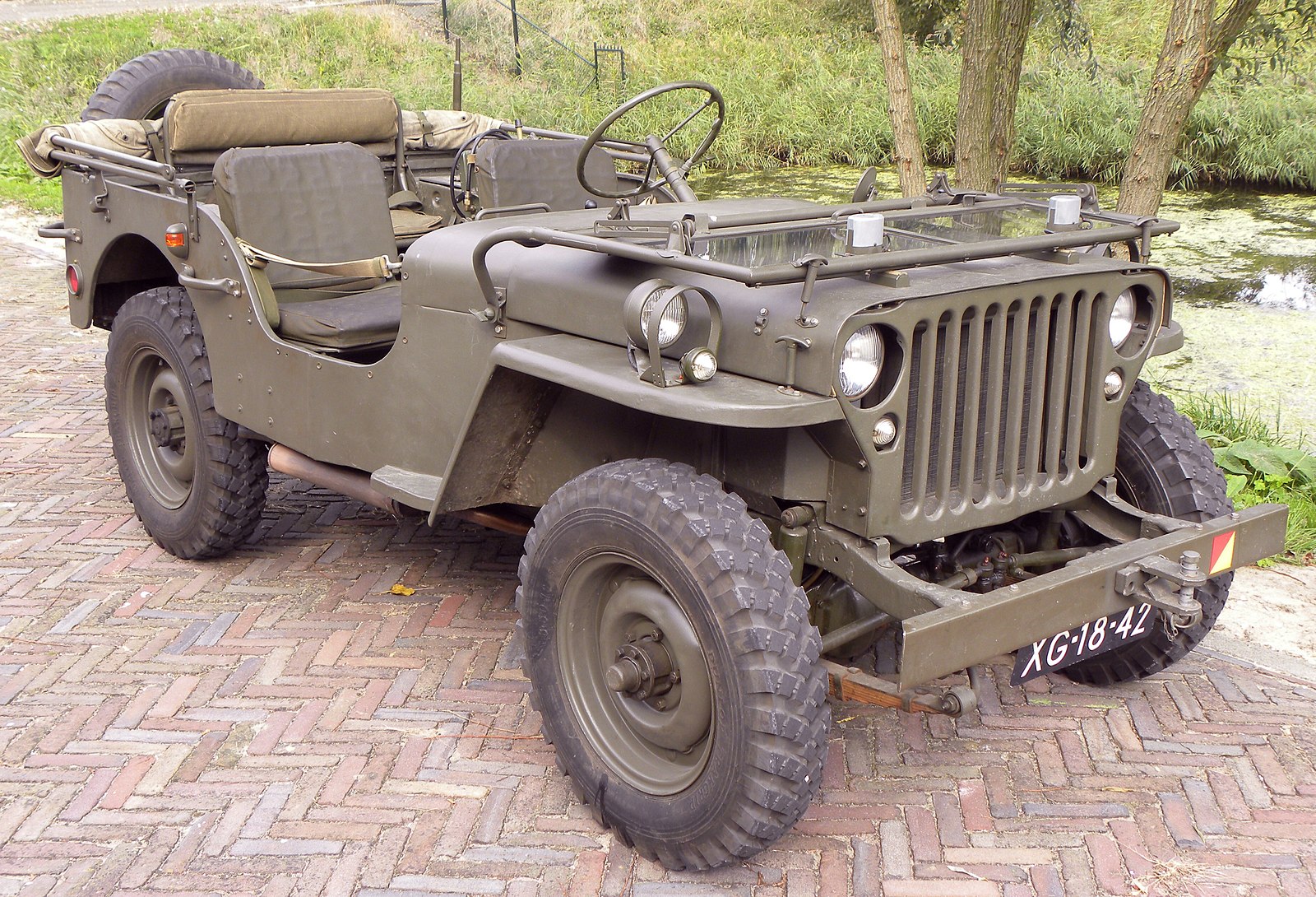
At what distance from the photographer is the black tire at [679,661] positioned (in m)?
2.59

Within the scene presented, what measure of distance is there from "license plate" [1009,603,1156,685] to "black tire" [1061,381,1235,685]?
0.55 ft

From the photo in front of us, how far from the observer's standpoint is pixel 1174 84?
543 cm

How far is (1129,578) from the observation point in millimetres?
2807

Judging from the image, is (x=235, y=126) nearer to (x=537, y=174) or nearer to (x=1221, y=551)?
(x=537, y=174)

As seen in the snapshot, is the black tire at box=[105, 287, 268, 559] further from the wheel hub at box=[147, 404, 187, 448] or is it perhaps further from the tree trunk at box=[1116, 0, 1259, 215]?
the tree trunk at box=[1116, 0, 1259, 215]

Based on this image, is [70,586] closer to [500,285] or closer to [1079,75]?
[500,285]

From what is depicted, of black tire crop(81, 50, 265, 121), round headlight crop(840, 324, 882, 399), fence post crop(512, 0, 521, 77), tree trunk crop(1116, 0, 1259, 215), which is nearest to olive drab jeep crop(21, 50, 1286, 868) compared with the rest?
round headlight crop(840, 324, 882, 399)

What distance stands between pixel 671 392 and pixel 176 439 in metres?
2.63

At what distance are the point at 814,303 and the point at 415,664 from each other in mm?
1839

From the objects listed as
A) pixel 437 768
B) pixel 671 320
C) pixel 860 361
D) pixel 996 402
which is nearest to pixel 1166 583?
pixel 996 402

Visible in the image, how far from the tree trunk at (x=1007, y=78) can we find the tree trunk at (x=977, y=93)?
6cm

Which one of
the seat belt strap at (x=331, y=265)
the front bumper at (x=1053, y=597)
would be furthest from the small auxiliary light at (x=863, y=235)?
the seat belt strap at (x=331, y=265)

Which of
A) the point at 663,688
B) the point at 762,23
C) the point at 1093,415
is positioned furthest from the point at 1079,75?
the point at 663,688

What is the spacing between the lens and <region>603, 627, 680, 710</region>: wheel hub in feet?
9.46
